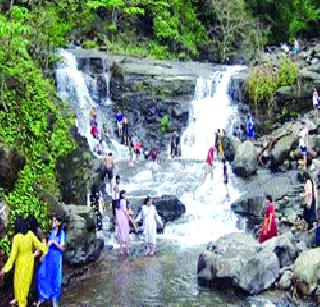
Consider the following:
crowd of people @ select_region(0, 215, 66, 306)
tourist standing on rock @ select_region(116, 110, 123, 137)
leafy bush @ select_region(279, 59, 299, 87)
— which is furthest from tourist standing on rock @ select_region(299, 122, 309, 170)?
crowd of people @ select_region(0, 215, 66, 306)

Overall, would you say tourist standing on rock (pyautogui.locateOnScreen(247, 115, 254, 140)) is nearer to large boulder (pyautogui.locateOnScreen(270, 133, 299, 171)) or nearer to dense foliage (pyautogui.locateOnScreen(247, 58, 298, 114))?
dense foliage (pyautogui.locateOnScreen(247, 58, 298, 114))

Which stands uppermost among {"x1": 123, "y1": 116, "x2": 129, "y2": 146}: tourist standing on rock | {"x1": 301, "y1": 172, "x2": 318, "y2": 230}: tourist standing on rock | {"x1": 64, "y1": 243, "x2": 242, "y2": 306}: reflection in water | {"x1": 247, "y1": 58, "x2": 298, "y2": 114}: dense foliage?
{"x1": 247, "y1": 58, "x2": 298, "y2": 114}: dense foliage

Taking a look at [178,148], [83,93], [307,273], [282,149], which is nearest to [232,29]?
[83,93]

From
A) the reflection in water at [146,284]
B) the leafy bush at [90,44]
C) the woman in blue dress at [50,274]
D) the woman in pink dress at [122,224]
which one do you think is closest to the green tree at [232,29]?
the leafy bush at [90,44]

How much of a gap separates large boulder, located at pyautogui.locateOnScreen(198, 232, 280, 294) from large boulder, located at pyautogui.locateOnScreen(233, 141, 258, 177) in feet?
27.3

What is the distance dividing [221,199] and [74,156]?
581 centimetres

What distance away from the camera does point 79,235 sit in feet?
38.2

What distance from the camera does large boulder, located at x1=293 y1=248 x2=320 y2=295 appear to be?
10.2 m

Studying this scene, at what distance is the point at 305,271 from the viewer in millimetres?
10367

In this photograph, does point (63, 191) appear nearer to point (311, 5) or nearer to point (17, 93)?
point (17, 93)

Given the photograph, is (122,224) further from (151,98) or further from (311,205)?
(151,98)

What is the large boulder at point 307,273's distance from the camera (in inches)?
404

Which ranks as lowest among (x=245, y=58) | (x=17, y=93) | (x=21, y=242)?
(x=21, y=242)

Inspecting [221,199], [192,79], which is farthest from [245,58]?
[221,199]
